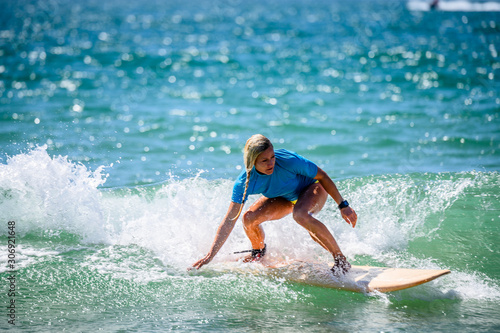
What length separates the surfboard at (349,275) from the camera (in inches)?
185

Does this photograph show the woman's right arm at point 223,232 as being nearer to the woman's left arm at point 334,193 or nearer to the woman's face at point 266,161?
the woman's face at point 266,161

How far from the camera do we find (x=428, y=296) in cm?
471

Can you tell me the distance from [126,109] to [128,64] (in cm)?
795

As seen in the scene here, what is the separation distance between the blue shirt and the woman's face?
0.14 metres

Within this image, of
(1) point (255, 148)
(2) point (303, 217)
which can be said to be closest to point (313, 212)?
(2) point (303, 217)

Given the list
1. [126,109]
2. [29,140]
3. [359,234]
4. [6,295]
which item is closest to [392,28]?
[126,109]

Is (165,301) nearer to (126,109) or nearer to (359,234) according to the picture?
(359,234)

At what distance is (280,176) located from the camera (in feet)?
Result: 16.0

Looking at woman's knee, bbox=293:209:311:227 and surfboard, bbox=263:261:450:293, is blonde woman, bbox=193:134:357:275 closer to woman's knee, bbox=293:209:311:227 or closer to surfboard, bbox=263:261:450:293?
woman's knee, bbox=293:209:311:227

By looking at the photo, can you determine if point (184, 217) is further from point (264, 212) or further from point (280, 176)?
point (280, 176)

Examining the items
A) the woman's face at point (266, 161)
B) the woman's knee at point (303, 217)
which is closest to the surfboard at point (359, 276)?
the woman's knee at point (303, 217)

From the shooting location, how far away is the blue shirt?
4.84 metres

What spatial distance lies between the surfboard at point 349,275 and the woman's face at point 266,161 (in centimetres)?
116

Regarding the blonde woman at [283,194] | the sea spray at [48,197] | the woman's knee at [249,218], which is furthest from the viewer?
the sea spray at [48,197]
